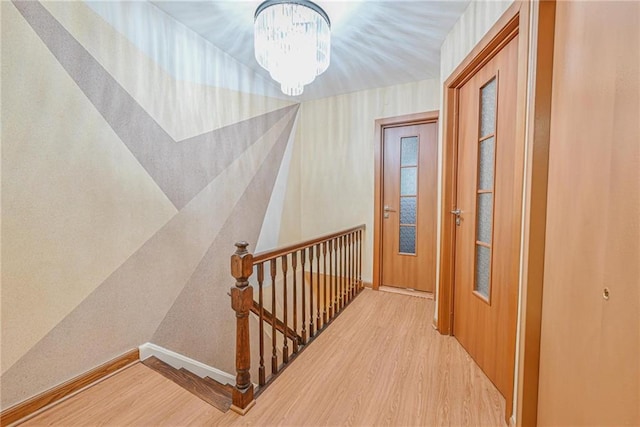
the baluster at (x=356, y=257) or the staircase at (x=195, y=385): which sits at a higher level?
the baluster at (x=356, y=257)

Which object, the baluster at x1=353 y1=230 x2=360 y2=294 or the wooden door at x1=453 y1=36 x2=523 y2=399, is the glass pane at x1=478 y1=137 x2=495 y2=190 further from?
the baluster at x1=353 y1=230 x2=360 y2=294

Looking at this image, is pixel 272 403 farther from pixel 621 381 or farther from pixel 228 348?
pixel 621 381

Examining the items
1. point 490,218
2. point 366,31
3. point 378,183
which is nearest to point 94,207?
point 366,31

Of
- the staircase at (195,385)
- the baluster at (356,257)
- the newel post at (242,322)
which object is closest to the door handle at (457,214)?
the baluster at (356,257)

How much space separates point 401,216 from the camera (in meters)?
3.18

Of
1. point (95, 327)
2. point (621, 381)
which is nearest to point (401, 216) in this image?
point (621, 381)

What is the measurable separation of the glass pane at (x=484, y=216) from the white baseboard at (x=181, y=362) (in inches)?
92.0

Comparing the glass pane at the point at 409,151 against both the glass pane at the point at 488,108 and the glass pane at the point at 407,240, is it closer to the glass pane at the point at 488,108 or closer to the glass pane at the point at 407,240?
the glass pane at the point at 407,240

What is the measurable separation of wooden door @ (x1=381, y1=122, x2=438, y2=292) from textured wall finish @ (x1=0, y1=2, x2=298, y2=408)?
6.16ft

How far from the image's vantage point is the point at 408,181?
3.12m

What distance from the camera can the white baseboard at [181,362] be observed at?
1865 millimetres

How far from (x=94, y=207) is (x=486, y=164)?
2.39 m

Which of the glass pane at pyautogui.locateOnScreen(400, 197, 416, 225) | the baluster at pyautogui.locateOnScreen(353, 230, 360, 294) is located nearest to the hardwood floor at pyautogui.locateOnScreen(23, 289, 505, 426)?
the baluster at pyautogui.locateOnScreen(353, 230, 360, 294)

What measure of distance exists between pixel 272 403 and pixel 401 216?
2.32m
